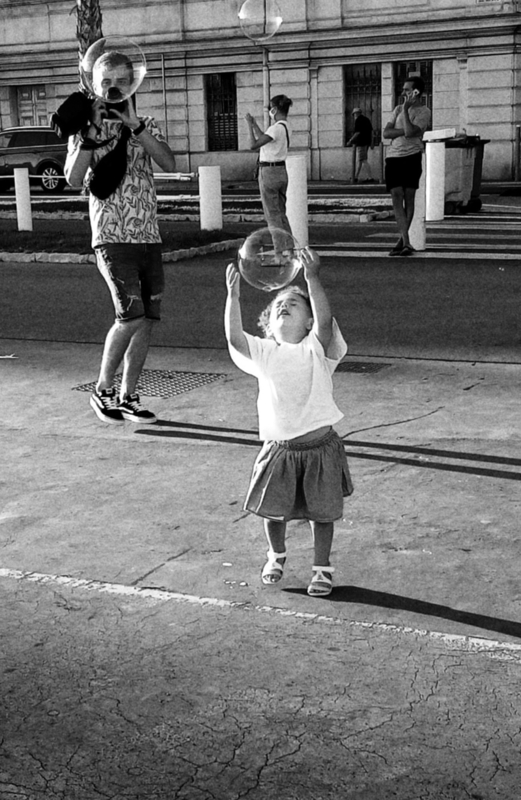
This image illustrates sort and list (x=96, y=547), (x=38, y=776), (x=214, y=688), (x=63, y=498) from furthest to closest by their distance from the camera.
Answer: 1. (x=63, y=498)
2. (x=96, y=547)
3. (x=214, y=688)
4. (x=38, y=776)

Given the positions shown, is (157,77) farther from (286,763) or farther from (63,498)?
(286,763)

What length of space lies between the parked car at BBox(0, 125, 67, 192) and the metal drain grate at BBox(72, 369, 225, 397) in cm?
2494

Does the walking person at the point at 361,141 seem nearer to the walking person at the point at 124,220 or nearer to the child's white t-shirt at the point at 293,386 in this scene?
the walking person at the point at 124,220

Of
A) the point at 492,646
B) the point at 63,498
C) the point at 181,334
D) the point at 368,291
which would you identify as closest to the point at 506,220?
the point at 368,291

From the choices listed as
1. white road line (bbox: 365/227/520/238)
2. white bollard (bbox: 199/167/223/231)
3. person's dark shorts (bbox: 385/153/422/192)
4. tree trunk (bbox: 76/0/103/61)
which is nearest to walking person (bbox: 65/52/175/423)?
person's dark shorts (bbox: 385/153/422/192)

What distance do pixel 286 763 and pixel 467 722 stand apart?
524 millimetres

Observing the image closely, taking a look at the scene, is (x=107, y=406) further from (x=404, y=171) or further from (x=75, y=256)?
(x=75, y=256)

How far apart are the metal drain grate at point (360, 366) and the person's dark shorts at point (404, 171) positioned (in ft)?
18.7

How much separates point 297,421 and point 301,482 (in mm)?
219

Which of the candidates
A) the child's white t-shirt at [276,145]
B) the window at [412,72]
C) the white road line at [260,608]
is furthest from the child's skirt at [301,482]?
Answer: the window at [412,72]

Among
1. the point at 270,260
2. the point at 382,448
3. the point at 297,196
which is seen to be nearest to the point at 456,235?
the point at 297,196

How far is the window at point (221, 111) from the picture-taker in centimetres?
3634

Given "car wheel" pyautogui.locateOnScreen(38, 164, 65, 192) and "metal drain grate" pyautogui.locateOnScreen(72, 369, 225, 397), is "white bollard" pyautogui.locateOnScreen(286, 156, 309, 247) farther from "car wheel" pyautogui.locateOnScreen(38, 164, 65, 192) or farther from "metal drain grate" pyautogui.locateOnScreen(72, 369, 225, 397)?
"car wheel" pyautogui.locateOnScreen(38, 164, 65, 192)

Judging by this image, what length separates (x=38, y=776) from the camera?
3.15 m
